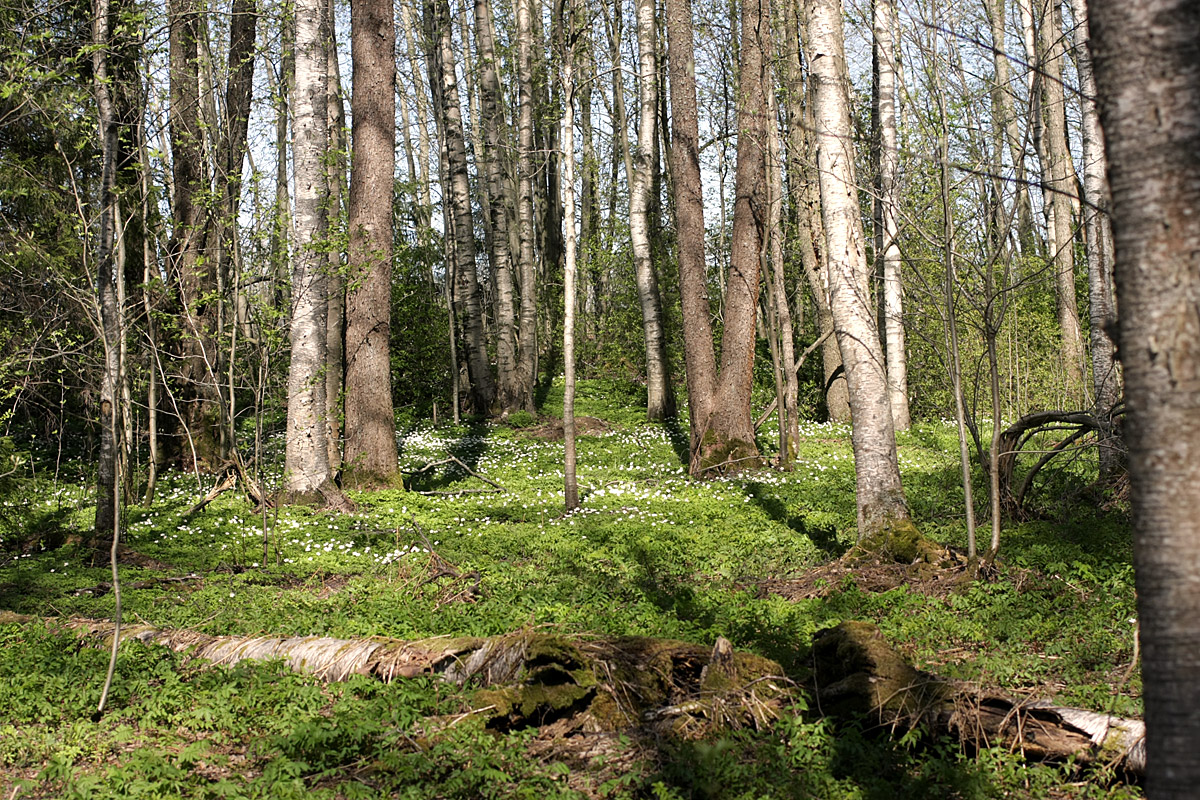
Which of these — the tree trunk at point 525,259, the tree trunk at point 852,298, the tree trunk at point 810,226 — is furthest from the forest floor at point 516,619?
the tree trunk at point 525,259

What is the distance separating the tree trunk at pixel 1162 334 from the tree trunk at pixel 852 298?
585 centimetres

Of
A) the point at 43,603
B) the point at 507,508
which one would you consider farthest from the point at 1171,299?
the point at 507,508

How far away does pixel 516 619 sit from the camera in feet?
21.6

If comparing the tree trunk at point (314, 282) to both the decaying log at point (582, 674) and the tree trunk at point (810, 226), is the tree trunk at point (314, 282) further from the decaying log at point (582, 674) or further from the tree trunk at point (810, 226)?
the tree trunk at point (810, 226)

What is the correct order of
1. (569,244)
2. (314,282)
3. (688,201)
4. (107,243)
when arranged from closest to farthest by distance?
(107,243) → (569,244) → (314,282) → (688,201)

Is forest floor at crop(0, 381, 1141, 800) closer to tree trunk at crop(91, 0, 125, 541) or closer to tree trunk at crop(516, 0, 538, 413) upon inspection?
tree trunk at crop(91, 0, 125, 541)

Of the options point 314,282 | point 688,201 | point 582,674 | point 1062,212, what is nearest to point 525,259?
point 688,201

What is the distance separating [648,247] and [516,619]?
41.7ft

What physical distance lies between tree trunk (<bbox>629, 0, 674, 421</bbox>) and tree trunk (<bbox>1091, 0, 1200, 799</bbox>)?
15.9 meters

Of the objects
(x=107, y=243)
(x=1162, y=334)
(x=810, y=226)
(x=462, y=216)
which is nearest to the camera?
(x=1162, y=334)

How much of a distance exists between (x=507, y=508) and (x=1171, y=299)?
10225 millimetres

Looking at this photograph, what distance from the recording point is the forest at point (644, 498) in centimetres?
386

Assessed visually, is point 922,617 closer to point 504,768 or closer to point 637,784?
point 637,784

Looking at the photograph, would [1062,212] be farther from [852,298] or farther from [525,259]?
[852,298]
